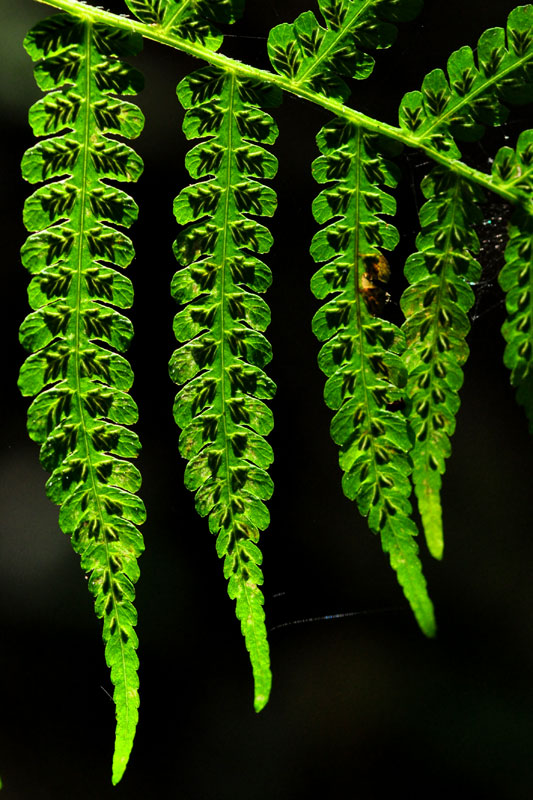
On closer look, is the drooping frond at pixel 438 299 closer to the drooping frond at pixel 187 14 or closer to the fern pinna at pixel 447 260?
the fern pinna at pixel 447 260

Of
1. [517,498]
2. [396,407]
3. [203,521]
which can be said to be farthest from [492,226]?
[517,498]

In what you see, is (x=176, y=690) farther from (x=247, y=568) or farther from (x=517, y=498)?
(x=247, y=568)

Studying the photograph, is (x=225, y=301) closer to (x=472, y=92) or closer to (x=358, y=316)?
(x=358, y=316)

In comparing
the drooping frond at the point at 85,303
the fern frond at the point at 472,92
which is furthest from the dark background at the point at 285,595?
the drooping frond at the point at 85,303

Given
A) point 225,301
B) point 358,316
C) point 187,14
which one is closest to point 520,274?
point 358,316

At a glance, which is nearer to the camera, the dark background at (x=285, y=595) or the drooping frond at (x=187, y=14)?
the drooping frond at (x=187, y=14)

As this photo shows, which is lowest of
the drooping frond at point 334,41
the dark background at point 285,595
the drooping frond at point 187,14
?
the dark background at point 285,595
